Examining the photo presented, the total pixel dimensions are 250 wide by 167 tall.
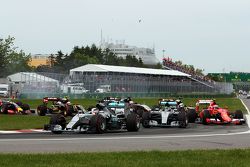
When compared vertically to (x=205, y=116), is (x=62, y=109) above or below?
above

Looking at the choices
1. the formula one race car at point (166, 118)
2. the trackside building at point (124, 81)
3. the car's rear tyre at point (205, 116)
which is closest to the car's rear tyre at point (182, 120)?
the formula one race car at point (166, 118)

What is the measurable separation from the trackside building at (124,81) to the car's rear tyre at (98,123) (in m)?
52.0

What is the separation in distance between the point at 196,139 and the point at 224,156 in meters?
6.13

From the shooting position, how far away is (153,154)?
13.5m

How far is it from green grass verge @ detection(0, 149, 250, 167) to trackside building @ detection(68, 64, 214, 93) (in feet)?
200

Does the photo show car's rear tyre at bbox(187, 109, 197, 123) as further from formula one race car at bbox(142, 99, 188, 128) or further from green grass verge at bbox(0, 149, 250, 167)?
green grass verge at bbox(0, 149, 250, 167)

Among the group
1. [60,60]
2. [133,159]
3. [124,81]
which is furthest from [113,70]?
[133,159]

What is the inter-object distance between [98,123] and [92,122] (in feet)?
0.86

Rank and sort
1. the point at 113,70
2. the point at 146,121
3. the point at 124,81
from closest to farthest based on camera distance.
→ the point at 146,121 < the point at 124,81 < the point at 113,70

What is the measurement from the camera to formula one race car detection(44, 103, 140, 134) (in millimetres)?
21656

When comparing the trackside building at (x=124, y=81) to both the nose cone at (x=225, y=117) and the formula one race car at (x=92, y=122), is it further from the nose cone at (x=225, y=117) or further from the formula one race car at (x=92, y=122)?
the formula one race car at (x=92, y=122)

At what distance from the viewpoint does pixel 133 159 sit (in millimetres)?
12586

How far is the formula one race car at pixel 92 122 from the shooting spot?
71.1ft

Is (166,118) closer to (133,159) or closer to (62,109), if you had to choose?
(62,109)
